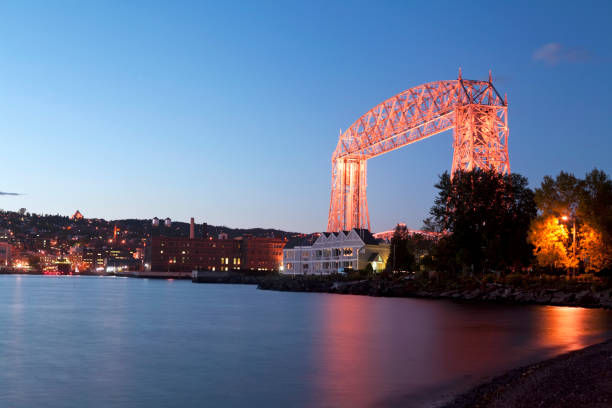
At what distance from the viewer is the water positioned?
1468 centimetres

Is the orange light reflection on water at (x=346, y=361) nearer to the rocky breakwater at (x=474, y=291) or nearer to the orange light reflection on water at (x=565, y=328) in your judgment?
the orange light reflection on water at (x=565, y=328)

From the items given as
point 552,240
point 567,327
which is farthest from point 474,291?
point 567,327

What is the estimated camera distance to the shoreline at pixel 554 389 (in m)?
9.92

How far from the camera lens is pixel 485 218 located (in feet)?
189

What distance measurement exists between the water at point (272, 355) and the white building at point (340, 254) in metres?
54.1

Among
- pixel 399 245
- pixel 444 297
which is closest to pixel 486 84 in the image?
pixel 444 297

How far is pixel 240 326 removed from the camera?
33000 mm

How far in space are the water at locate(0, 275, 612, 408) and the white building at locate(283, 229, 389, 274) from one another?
54.1 m

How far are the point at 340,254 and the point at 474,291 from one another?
46992 millimetres

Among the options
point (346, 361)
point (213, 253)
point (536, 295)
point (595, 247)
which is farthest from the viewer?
point (213, 253)

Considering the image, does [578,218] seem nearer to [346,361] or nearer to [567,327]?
[567,327]

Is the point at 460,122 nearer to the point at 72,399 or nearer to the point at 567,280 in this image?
the point at 567,280

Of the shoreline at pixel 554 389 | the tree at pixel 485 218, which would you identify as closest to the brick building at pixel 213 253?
the tree at pixel 485 218

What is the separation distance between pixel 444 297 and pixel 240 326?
2900 centimetres
